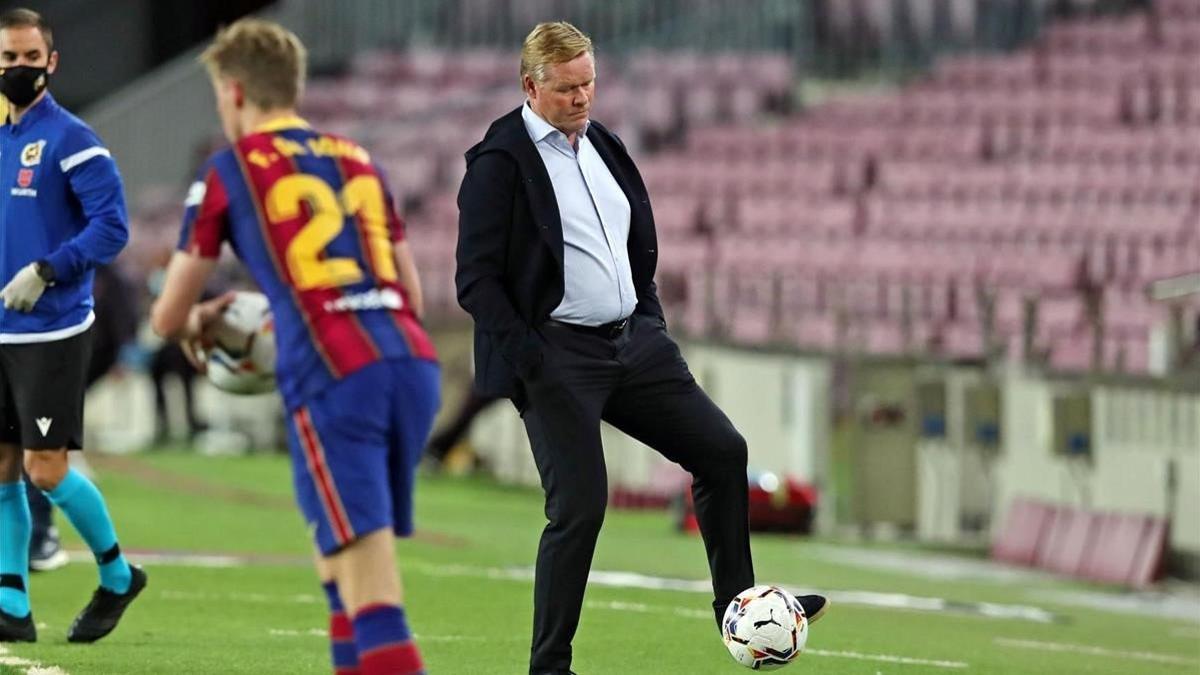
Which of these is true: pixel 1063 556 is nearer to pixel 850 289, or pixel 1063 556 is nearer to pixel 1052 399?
pixel 1052 399

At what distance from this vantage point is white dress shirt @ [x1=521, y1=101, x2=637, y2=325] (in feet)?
23.4

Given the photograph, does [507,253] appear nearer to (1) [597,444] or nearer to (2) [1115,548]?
(1) [597,444]

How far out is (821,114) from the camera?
27969mm

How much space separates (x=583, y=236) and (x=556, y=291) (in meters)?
0.20

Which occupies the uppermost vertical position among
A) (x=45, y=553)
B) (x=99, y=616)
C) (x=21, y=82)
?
(x=21, y=82)

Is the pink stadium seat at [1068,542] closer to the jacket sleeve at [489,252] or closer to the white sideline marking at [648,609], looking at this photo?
the white sideline marking at [648,609]

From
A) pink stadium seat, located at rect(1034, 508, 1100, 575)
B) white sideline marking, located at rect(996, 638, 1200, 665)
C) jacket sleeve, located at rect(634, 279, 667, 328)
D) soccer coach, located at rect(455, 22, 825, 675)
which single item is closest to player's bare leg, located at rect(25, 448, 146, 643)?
soccer coach, located at rect(455, 22, 825, 675)

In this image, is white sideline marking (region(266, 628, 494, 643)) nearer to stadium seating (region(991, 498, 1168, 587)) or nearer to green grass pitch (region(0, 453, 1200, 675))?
green grass pitch (region(0, 453, 1200, 675))

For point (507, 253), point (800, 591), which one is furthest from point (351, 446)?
point (800, 591)

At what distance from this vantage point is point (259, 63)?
630 cm

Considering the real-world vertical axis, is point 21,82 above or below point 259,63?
below

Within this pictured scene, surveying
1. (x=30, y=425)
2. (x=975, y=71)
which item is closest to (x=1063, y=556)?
(x=30, y=425)

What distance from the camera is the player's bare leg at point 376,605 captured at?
19.7 ft

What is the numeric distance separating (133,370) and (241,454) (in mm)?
2334
